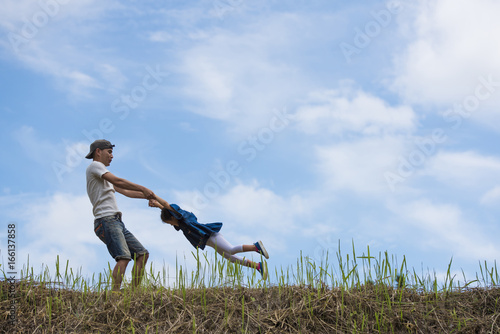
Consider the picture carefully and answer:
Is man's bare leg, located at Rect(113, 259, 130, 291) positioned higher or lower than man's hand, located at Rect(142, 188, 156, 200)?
lower

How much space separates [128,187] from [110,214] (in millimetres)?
444

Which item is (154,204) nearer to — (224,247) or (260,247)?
(224,247)

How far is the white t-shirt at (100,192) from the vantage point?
6617 mm

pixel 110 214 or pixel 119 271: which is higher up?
pixel 110 214

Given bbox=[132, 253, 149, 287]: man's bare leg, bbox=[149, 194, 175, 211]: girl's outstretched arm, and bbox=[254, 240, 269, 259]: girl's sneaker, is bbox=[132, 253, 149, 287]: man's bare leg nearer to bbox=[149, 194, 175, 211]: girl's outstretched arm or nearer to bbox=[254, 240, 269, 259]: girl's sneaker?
bbox=[149, 194, 175, 211]: girl's outstretched arm

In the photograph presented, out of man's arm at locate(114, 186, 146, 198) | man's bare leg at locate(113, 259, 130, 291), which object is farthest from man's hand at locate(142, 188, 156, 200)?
man's bare leg at locate(113, 259, 130, 291)

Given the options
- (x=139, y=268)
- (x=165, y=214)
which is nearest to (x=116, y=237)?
(x=139, y=268)

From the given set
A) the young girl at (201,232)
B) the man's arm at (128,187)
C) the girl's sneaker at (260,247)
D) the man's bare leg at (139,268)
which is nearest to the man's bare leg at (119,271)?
the man's bare leg at (139,268)

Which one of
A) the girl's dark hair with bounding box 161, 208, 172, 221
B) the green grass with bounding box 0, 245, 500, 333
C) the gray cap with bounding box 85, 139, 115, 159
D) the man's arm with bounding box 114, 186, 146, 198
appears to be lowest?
the green grass with bounding box 0, 245, 500, 333

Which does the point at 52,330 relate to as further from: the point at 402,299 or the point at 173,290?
the point at 402,299

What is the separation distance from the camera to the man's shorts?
6367mm

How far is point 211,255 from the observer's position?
565cm

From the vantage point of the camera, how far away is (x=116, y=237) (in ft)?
21.1

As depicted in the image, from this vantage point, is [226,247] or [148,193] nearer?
[148,193]
